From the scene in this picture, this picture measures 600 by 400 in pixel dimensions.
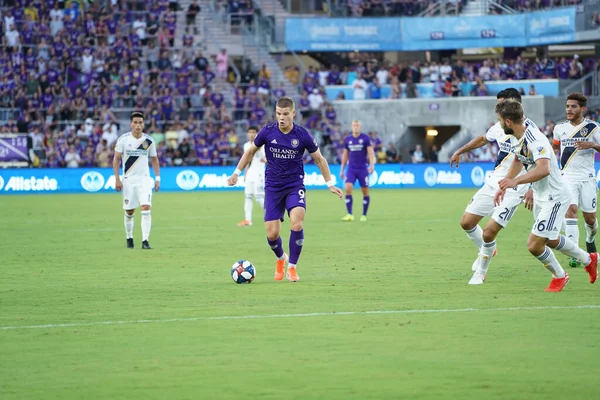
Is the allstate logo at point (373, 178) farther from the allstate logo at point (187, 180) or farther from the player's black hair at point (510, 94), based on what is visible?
the player's black hair at point (510, 94)

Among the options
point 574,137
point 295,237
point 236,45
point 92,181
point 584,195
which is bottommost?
point 92,181

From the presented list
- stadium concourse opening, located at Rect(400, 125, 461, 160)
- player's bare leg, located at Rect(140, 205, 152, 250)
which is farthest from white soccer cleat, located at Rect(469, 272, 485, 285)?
stadium concourse opening, located at Rect(400, 125, 461, 160)

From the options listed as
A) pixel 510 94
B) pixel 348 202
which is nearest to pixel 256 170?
pixel 348 202

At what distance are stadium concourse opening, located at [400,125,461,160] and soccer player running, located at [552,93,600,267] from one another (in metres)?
36.1

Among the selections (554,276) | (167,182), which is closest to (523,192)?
(554,276)

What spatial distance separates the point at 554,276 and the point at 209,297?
4021mm

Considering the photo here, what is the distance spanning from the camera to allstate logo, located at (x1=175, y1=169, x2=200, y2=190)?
4372 cm

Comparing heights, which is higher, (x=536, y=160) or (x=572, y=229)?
(x=536, y=160)

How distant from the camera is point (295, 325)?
31.8 feet

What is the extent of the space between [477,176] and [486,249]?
31.4 m

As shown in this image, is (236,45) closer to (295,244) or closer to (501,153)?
(501,153)

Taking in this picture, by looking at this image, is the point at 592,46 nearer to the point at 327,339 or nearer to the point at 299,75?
the point at 299,75

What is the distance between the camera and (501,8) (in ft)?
172

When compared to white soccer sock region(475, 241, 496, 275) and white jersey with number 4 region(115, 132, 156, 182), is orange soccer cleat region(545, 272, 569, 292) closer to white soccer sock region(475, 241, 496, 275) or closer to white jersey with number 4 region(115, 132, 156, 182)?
white soccer sock region(475, 241, 496, 275)
